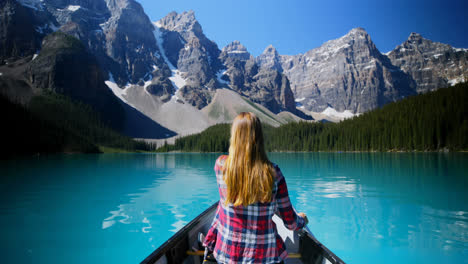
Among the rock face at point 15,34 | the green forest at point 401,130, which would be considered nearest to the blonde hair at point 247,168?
the green forest at point 401,130

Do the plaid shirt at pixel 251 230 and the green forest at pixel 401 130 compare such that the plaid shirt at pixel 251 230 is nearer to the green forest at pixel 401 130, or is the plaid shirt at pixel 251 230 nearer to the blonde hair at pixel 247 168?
the blonde hair at pixel 247 168

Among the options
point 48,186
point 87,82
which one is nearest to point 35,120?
point 87,82

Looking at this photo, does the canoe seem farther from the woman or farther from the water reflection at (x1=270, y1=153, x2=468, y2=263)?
the water reflection at (x1=270, y1=153, x2=468, y2=263)

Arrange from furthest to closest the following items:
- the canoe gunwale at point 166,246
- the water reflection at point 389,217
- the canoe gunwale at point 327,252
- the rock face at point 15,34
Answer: the rock face at point 15,34
the water reflection at point 389,217
the canoe gunwale at point 166,246
the canoe gunwale at point 327,252

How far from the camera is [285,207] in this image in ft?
9.95

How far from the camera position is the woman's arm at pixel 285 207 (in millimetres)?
2873

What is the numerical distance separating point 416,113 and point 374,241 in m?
98.2

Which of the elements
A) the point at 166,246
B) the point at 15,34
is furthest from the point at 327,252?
the point at 15,34

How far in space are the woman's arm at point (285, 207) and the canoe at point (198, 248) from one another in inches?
34.8

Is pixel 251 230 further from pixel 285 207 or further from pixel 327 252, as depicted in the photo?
pixel 327 252

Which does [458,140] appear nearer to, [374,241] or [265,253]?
[374,241]

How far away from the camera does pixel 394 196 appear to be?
15773 mm

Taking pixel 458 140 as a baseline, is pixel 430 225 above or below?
below

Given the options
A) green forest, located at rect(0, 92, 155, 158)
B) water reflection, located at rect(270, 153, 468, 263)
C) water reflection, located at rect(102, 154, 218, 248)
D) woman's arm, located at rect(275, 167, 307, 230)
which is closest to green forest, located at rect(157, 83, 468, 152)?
water reflection, located at rect(270, 153, 468, 263)
